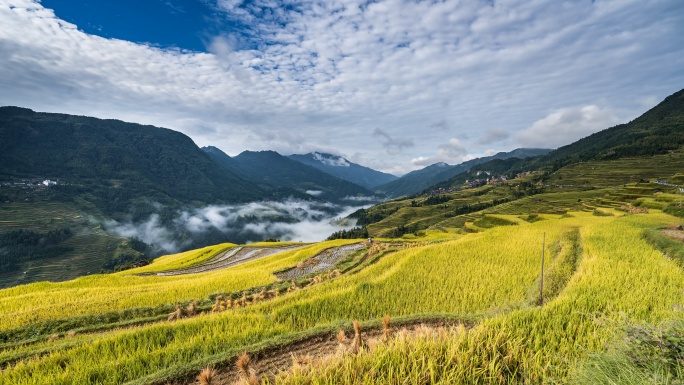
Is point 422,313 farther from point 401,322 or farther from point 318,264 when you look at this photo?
point 318,264

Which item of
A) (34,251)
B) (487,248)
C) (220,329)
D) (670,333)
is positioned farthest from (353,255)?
(34,251)

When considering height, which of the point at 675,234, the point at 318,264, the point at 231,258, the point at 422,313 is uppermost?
the point at 422,313

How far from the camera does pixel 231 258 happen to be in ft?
142

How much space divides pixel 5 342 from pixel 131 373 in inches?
330

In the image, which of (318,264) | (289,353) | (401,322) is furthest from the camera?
(318,264)

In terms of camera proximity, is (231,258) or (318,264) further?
(231,258)

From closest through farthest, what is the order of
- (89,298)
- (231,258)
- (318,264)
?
1. (89,298)
2. (318,264)
3. (231,258)

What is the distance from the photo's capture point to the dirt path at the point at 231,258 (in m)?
36.9

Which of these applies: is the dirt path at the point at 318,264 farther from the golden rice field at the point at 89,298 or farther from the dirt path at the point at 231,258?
the dirt path at the point at 231,258

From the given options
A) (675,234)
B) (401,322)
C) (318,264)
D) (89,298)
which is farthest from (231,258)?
(675,234)

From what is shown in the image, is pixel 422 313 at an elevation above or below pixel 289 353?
below

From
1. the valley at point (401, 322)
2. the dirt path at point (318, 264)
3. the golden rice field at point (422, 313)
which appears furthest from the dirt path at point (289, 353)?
the dirt path at point (318, 264)

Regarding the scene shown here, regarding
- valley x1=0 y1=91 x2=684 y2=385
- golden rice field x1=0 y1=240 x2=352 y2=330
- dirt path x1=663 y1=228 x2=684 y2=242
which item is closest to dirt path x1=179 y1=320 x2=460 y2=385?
valley x1=0 y1=91 x2=684 y2=385

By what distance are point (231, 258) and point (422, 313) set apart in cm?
3858
